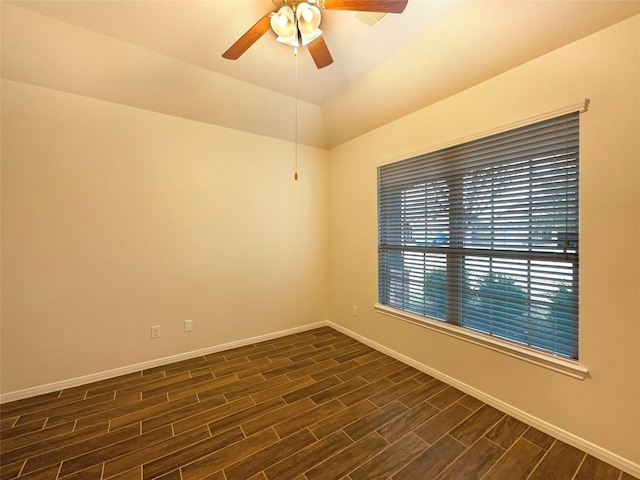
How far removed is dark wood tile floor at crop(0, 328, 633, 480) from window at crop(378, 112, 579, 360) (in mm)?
666

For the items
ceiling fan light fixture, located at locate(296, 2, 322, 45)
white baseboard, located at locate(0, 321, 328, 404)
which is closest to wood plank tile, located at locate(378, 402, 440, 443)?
white baseboard, located at locate(0, 321, 328, 404)

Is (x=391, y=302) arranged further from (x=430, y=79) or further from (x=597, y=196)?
(x=430, y=79)

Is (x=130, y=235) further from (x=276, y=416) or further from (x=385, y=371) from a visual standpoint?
(x=385, y=371)

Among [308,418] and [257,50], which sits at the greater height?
[257,50]

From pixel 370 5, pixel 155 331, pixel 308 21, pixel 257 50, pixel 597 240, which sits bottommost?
pixel 155 331

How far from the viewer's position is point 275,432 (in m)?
1.80

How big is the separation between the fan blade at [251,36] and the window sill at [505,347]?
2712mm

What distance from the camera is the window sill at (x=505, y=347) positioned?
1697mm

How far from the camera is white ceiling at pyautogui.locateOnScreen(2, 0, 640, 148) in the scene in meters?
1.77

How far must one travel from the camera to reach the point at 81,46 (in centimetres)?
207

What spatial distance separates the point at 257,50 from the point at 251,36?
2.25 ft

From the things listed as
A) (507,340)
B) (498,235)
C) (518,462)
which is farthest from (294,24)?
(518,462)

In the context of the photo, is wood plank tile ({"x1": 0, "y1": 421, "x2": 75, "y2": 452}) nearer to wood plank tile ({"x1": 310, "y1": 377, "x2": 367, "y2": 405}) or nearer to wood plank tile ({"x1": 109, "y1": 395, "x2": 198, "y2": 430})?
wood plank tile ({"x1": 109, "y1": 395, "x2": 198, "y2": 430})

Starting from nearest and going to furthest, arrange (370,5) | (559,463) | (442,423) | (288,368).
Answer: (370,5) → (559,463) → (442,423) → (288,368)
